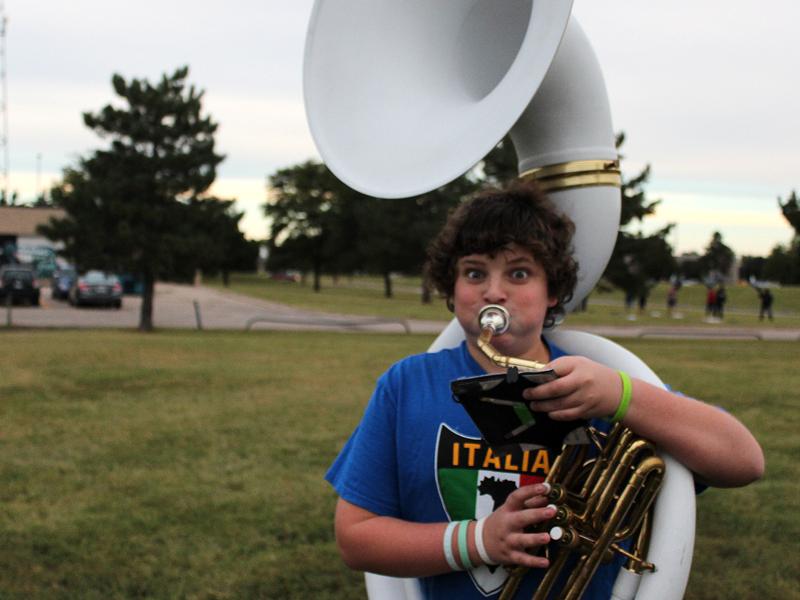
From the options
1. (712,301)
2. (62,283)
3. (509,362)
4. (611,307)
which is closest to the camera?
(509,362)

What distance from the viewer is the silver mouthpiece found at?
1.50 meters

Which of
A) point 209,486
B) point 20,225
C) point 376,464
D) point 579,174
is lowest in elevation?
point 209,486

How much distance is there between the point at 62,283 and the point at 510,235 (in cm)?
3051

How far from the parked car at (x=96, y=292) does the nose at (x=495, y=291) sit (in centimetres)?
2626

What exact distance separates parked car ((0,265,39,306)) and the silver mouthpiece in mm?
25686

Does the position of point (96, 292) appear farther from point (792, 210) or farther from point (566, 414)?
point (566, 414)

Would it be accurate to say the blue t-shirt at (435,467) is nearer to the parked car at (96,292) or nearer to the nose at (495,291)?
the nose at (495,291)

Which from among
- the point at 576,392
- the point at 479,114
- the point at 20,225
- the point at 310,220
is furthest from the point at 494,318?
the point at 310,220

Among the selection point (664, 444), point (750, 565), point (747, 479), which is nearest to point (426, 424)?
point (664, 444)

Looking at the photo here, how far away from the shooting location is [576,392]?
1.35 metres

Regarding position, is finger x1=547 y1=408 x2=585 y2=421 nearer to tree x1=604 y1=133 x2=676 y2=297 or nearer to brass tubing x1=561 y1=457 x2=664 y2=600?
brass tubing x1=561 y1=457 x2=664 y2=600

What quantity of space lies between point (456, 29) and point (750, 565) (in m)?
3.14

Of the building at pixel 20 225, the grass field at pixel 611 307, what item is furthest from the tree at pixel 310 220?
the building at pixel 20 225

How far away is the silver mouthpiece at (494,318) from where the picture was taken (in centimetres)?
150
